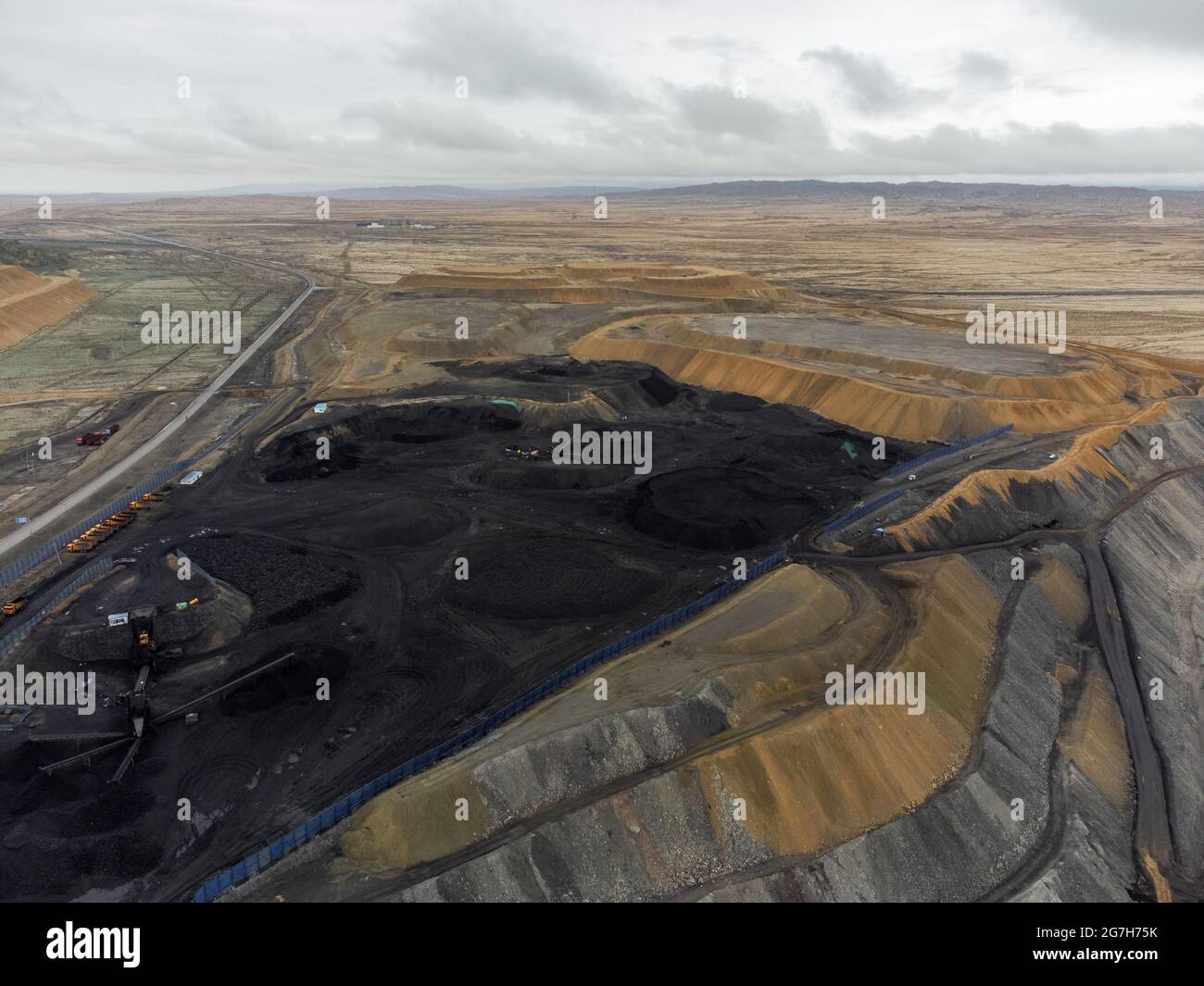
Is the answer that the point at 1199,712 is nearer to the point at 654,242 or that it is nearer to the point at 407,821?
the point at 407,821

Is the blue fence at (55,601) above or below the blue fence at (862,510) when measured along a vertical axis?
below

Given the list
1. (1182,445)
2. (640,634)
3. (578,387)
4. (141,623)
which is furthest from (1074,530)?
(141,623)

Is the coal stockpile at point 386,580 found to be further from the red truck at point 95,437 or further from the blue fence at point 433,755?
the red truck at point 95,437

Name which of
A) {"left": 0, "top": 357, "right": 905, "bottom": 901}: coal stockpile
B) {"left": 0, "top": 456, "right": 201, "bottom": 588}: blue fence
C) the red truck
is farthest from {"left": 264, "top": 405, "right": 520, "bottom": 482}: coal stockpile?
the red truck

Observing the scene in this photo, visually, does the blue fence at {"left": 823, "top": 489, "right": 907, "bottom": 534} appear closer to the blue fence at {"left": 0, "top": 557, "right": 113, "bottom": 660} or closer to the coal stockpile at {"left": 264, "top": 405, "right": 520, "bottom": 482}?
the coal stockpile at {"left": 264, "top": 405, "right": 520, "bottom": 482}

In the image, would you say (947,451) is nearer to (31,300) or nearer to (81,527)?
(81,527)

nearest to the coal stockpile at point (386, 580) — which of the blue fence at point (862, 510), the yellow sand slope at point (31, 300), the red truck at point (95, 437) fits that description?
the blue fence at point (862, 510)

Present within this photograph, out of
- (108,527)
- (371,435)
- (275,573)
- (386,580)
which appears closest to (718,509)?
(386,580)
